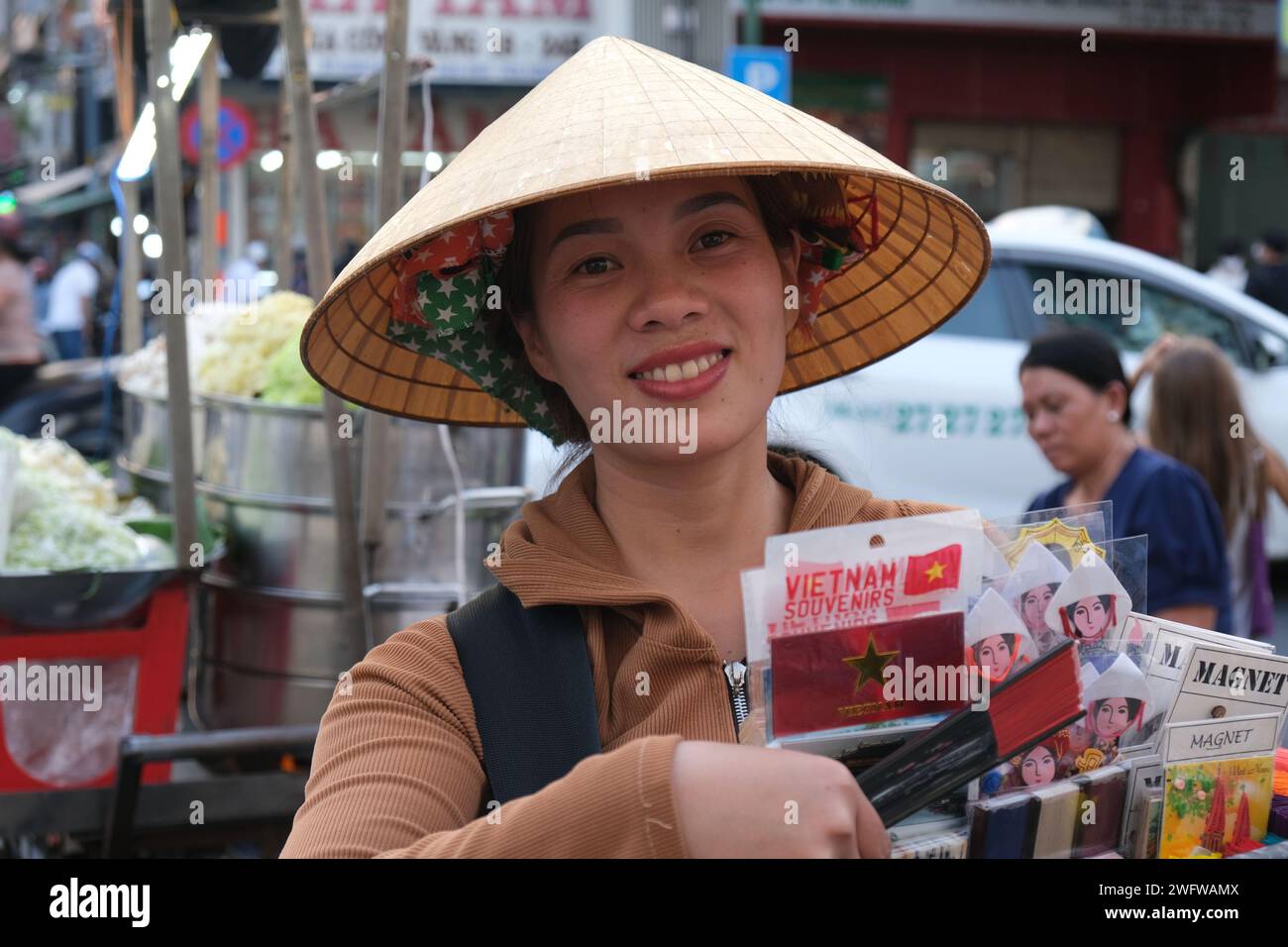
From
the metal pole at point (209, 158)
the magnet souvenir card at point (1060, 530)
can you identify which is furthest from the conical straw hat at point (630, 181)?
the metal pole at point (209, 158)

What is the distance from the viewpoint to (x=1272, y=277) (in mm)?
11469

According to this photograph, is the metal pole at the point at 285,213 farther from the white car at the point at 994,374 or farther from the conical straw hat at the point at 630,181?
the conical straw hat at the point at 630,181

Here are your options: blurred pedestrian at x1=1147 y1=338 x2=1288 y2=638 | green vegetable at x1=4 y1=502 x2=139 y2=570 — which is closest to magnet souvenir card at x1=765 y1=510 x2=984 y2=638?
green vegetable at x1=4 y1=502 x2=139 y2=570

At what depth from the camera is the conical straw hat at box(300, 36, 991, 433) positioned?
4.83ft

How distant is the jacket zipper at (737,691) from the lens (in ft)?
4.96

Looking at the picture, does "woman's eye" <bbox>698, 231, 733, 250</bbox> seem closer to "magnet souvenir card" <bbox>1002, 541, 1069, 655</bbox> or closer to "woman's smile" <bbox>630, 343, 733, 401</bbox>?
"woman's smile" <bbox>630, 343, 733, 401</bbox>

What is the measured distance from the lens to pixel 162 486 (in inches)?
178

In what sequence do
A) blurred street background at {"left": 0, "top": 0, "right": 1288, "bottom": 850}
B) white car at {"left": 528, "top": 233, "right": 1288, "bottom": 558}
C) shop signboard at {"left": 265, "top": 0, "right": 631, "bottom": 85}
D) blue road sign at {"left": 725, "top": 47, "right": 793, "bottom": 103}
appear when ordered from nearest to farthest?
1. blurred street background at {"left": 0, "top": 0, "right": 1288, "bottom": 850}
2. white car at {"left": 528, "top": 233, "right": 1288, "bottom": 558}
3. blue road sign at {"left": 725, "top": 47, "right": 793, "bottom": 103}
4. shop signboard at {"left": 265, "top": 0, "right": 631, "bottom": 85}

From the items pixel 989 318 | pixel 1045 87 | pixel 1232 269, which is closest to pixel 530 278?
pixel 989 318

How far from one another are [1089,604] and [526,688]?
566mm

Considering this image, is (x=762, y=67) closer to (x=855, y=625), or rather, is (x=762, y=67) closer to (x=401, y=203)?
(x=401, y=203)

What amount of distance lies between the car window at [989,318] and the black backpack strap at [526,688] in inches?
231

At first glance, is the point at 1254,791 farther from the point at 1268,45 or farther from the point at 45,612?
the point at 1268,45

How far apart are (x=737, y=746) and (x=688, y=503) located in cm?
53
